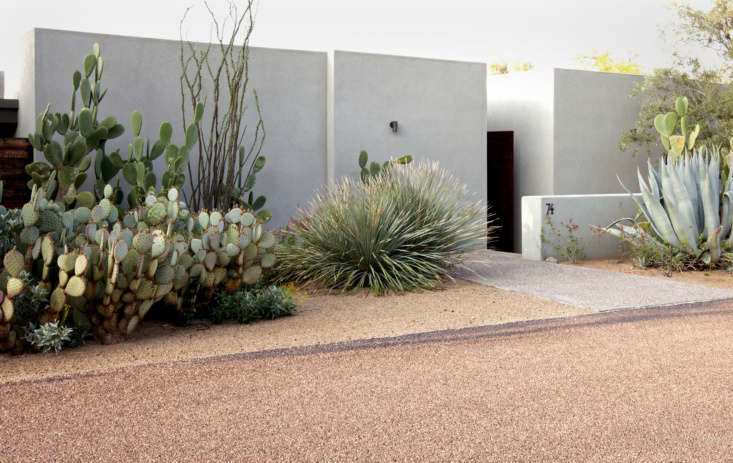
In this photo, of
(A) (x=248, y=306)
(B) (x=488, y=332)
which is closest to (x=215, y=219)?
(A) (x=248, y=306)

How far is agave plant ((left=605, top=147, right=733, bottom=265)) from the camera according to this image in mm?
8969

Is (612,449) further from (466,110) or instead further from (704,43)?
(704,43)

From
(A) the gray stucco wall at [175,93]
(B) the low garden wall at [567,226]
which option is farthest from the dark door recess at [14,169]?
(B) the low garden wall at [567,226]

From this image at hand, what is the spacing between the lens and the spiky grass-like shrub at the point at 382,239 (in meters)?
7.60

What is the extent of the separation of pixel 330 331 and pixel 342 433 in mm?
2282

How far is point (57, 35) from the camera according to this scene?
8.88 meters

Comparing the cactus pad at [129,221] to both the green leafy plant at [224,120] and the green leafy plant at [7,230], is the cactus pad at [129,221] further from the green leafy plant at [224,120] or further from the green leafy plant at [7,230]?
the green leafy plant at [224,120]

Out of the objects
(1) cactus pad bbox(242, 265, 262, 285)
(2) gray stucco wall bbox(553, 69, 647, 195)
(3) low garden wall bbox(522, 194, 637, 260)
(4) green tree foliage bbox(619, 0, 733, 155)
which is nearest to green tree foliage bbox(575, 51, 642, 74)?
(4) green tree foliage bbox(619, 0, 733, 155)

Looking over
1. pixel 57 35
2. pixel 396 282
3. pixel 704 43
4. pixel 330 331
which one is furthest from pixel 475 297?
pixel 704 43

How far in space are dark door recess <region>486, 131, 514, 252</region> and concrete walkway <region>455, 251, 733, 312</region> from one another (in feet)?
11.0

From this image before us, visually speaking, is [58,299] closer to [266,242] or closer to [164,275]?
[164,275]

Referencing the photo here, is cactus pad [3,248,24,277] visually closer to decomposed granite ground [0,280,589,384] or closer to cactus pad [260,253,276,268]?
decomposed granite ground [0,280,589,384]

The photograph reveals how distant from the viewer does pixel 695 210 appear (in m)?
9.16

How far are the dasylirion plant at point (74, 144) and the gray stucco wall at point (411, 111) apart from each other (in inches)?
134
